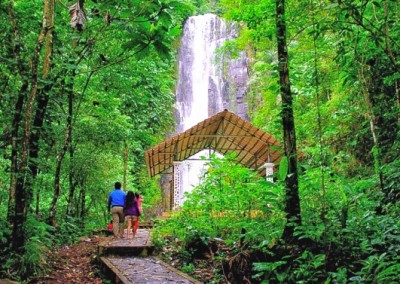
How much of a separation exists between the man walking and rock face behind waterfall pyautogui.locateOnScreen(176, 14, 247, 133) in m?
19.6

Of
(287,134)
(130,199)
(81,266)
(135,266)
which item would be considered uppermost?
(287,134)

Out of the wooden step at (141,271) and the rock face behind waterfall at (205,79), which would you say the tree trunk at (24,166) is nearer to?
the wooden step at (141,271)

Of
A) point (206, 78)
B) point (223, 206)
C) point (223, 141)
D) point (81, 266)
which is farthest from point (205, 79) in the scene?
point (223, 206)

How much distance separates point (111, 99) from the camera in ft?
38.2

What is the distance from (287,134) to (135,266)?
333 centimetres

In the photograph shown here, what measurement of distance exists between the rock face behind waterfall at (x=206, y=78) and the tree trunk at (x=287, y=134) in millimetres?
23530

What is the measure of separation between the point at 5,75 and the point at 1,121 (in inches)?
29.4

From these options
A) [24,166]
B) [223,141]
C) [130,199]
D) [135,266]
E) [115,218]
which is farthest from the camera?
[223,141]

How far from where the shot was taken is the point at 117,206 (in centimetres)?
907

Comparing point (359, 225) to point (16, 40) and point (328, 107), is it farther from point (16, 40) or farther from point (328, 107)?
point (328, 107)

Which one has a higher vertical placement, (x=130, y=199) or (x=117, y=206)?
(x=130, y=199)

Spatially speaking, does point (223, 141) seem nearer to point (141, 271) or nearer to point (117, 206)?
point (117, 206)

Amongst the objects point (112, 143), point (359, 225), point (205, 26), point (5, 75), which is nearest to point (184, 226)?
point (359, 225)

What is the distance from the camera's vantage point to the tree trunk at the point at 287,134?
177 inches
